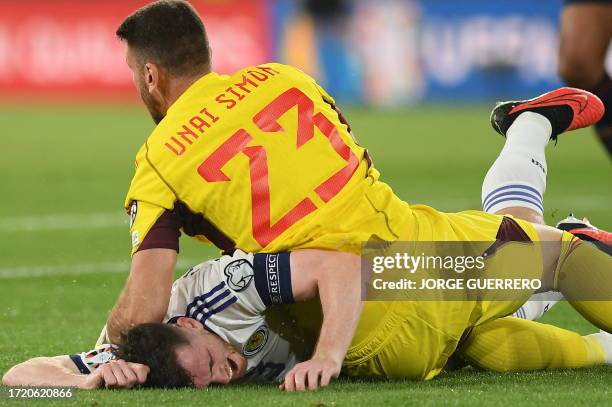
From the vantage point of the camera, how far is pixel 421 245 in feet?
14.8

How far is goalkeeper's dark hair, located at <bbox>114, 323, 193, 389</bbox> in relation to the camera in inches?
162

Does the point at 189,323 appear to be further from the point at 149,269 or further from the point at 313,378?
the point at 313,378

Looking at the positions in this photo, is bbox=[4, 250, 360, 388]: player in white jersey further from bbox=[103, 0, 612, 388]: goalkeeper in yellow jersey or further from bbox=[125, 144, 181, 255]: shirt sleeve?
bbox=[125, 144, 181, 255]: shirt sleeve

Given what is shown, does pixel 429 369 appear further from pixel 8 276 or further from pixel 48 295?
pixel 8 276

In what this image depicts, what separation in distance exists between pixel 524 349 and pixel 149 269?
4.51 feet

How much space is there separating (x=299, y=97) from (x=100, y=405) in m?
1.34

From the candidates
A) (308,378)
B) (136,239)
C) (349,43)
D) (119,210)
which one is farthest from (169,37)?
(349,43)

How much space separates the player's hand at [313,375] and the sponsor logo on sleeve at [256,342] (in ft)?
0.82

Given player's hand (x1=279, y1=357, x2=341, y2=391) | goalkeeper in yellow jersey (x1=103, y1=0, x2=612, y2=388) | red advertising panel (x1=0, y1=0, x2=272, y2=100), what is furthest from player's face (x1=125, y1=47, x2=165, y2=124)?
red advertising panel (x1=0, y1=0, x2=272, y2=100)

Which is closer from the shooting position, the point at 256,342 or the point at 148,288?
the point at 148,288

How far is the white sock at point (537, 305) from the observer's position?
517 cm

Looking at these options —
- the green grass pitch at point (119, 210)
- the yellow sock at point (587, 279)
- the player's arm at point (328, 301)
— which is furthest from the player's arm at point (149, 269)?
the yellow sock at point (587, 279)

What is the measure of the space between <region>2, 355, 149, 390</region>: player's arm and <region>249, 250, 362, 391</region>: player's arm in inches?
19.1

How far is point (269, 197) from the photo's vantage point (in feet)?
14.2
